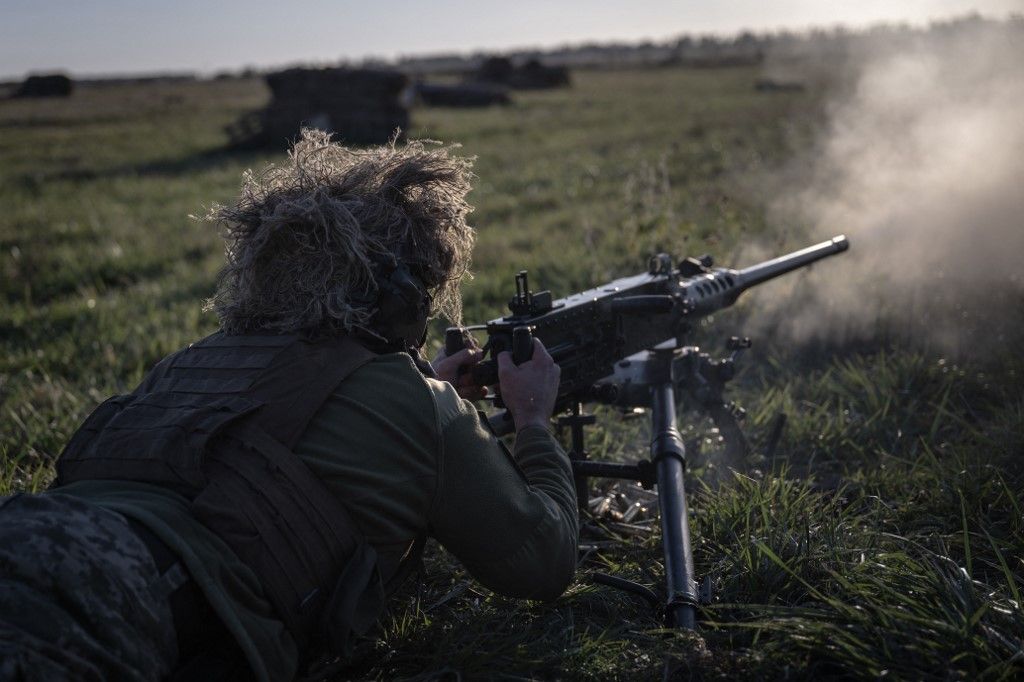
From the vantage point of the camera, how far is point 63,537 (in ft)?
6.41

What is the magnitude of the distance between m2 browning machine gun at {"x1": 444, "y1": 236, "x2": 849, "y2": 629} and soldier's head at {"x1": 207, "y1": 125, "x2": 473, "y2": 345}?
46 cm

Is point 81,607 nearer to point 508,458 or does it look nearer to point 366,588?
point 366,588

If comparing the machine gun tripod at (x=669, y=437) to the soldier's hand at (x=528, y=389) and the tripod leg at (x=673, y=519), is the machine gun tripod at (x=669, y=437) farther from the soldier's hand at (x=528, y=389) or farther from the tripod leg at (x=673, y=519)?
the soldier's hand at (x=528, y=389)

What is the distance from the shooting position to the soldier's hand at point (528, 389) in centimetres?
301

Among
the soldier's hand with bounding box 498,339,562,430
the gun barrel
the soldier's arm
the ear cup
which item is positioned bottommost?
the soldier's arm

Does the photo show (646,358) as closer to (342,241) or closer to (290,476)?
(342,241)

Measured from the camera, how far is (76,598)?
1892 millimetres

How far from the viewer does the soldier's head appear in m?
2.58

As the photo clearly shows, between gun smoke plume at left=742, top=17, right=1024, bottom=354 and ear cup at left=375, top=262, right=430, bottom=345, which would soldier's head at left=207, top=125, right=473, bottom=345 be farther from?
gun smoke plume at left=742, top=17, right=1024, bottom=354

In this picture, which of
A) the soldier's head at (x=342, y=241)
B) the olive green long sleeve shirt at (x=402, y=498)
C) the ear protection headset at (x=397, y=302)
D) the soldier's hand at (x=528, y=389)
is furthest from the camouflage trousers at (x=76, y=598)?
the soldier's hand at (x=528, y=389)

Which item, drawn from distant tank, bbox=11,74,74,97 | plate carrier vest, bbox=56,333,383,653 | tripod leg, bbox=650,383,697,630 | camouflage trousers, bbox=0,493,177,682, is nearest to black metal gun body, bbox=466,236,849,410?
tripod leg, bbox=650,383,697,630

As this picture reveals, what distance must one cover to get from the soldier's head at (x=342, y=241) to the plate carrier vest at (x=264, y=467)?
0.51ft

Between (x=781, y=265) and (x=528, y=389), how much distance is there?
2083 mm

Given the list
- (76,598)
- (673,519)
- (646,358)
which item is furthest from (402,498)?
(646,358)
